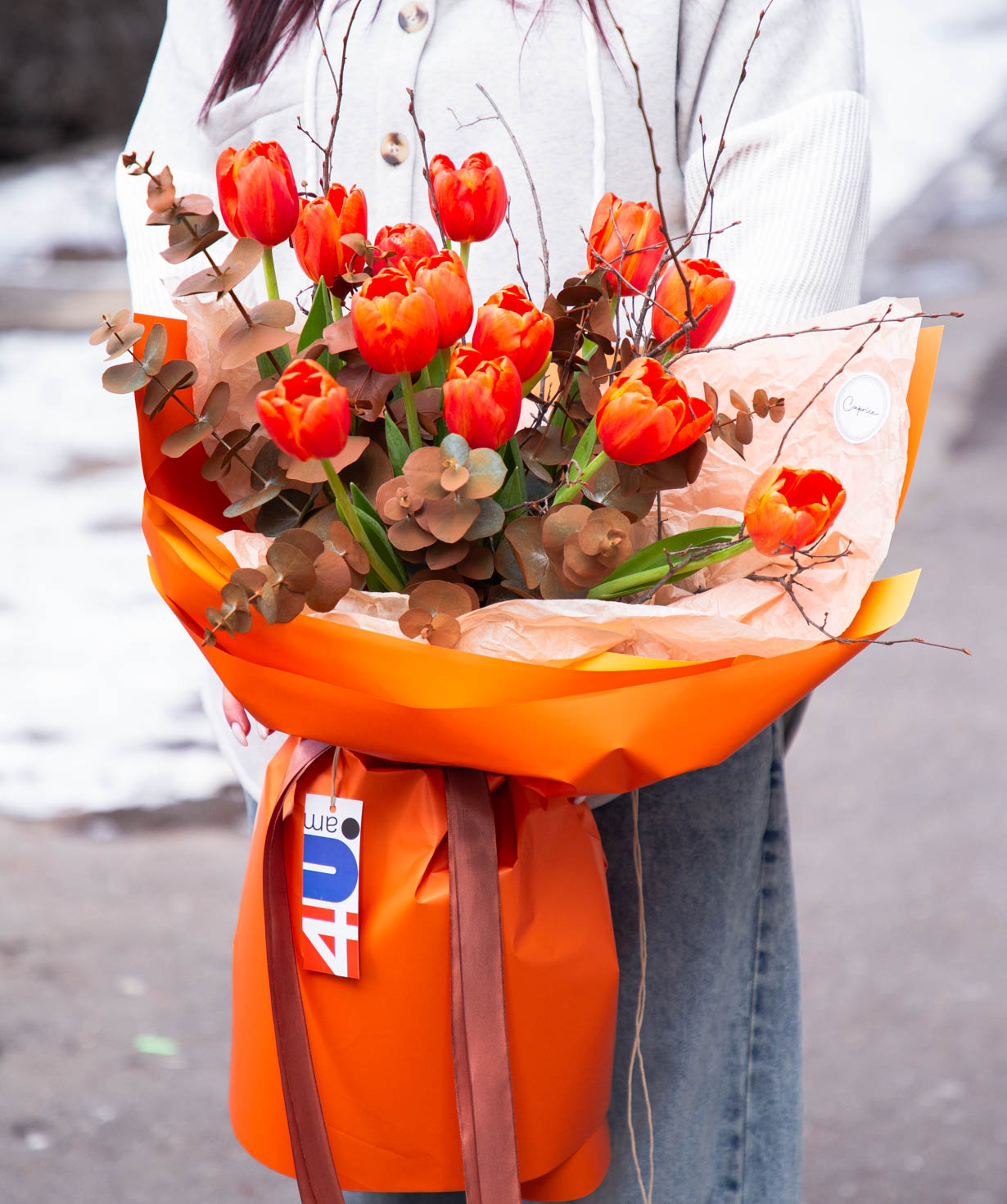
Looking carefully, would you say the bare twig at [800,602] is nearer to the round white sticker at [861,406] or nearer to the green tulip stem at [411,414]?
the round white sticker at [861,406]

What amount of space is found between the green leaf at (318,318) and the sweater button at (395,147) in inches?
10.9

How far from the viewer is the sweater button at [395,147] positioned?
35.6 inches

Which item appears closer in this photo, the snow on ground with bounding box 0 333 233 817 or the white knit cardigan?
the white knit cardigan

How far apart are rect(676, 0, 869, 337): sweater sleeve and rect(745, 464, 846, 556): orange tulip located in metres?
0.24

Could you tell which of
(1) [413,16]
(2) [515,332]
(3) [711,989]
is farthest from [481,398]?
(3) [711,989]

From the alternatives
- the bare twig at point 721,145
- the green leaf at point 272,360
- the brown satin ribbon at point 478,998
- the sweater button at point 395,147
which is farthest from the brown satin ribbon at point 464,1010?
the sweater button at point 395,147

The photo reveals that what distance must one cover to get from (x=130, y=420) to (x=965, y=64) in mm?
8151

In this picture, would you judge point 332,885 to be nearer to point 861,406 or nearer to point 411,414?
point 411,414

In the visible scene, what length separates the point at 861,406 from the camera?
707 millimetres

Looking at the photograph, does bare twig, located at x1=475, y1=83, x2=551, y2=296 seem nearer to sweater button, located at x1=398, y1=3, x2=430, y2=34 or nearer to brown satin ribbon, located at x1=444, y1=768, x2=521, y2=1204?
sweater button, located at x1=398, y1=3, x2=430, y2=34

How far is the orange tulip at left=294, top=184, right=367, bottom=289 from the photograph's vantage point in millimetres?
636

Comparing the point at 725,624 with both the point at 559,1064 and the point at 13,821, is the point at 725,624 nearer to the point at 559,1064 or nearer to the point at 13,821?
the point at 559,1064

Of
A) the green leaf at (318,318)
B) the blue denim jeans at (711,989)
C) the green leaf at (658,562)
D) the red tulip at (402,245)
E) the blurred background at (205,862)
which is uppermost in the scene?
the red tulip at (402,245)

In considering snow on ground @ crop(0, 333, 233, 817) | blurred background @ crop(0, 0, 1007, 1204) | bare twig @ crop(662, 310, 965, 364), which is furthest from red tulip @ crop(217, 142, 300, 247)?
snow on ground @ crop(0, 333, 233, 817)
